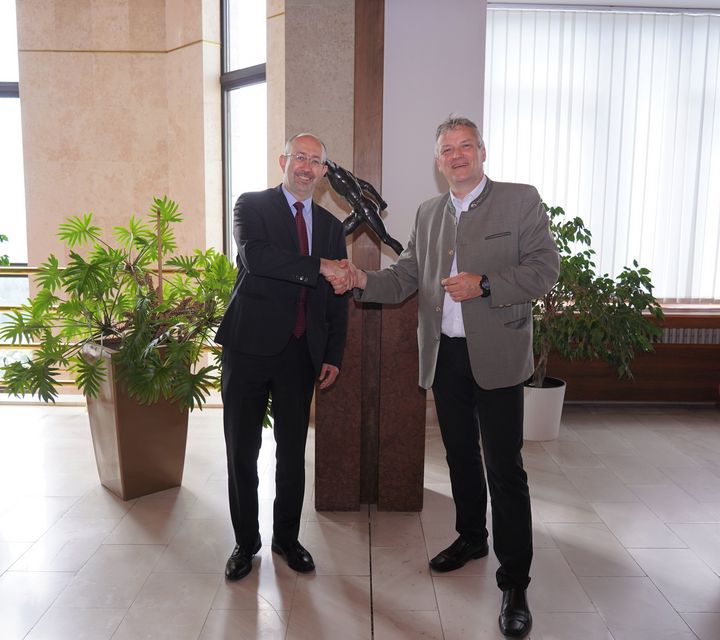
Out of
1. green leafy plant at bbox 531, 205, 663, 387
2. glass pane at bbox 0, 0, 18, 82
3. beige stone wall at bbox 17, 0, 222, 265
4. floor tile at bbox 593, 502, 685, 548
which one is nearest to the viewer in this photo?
floor tile at bbox 593, 502, 685, 548

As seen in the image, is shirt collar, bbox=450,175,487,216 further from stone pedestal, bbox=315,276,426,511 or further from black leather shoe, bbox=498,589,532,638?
black leather shoe, bbox=498,589,532,638

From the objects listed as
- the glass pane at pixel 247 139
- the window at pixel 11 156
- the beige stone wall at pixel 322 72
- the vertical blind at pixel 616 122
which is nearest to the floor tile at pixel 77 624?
the beige stone wall at pixel 322 72

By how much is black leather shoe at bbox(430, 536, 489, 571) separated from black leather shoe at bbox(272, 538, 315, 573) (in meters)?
0.51

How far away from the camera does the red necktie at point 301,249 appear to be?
266 cm

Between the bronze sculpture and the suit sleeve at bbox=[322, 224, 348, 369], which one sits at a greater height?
the bronze sculpture

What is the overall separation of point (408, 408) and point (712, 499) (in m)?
1.74

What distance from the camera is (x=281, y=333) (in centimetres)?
255

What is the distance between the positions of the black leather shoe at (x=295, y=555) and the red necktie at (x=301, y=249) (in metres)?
0.90

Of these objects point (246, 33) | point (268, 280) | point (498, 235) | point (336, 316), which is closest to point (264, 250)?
point (268, 280)

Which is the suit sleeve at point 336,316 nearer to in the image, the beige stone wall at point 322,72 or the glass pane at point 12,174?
the beige stone wall at point 322,72

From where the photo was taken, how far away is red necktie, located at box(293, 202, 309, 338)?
105 inches

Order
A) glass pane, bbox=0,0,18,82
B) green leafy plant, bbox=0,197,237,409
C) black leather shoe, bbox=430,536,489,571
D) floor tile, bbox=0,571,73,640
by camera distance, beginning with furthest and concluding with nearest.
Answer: glass pane, bbox=0,0,18,82 < green leafy plant, bbox=0,197,237,409 < black leather shoe, bbox=430,536,489,571 < floor tile, bbox=0,571,73,640

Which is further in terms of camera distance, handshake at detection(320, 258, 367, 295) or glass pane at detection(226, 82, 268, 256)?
glass pane at detection(226, 82, 268, 256)

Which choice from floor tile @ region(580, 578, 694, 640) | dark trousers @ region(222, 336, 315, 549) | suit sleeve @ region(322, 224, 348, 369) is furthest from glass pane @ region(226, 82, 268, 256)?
floor tile @ region(580, 578, 694, 640)
